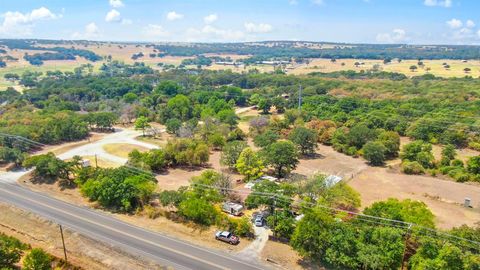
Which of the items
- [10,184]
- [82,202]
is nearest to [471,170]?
[82,202]

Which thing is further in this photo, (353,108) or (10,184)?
(353,108)

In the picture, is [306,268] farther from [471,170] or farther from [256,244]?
[471,170]

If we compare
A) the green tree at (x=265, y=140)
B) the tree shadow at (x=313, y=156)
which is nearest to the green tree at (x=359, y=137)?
the tree shadow at (x=313, y=156)

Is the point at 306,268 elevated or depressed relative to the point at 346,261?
depressed

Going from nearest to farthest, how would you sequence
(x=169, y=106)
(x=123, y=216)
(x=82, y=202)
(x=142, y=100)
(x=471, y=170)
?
(x=123, y=216) → (x=82, y=202) → (x=471, y=170) → (x=169, y=106) → (x=142, y=100)

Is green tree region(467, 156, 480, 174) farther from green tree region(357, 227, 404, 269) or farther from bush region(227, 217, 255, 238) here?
bush region(227, 217, 255, 238)

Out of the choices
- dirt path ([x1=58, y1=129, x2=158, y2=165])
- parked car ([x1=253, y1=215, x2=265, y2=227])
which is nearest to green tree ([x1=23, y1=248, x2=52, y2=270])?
parked car ([x1=253, y1=215, x2=265, y2=227])

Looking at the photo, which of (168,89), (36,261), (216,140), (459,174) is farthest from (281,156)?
(168,89)
